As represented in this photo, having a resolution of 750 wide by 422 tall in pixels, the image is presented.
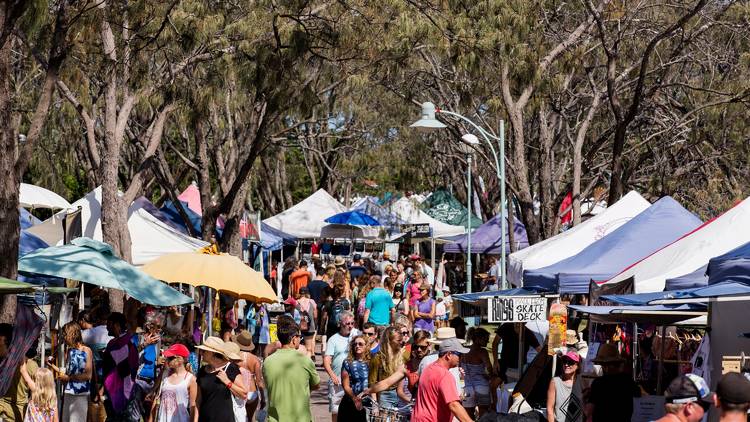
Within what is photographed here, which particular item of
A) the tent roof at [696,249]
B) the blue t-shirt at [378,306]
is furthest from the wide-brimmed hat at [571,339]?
the blue t-shirt at [378,306]

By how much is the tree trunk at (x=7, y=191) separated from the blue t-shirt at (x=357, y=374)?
3982 millimetres

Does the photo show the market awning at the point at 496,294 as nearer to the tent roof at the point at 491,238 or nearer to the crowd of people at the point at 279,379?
the crowd of people at the point at 279,379

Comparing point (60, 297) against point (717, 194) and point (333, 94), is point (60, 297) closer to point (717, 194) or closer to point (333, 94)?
point (717, 194)

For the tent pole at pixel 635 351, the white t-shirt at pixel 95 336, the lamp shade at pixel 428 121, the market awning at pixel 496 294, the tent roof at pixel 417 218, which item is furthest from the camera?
the tent roof at pixel 417 218

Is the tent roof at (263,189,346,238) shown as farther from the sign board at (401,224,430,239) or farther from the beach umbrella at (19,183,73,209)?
the beach umbrella at (19,183,73,209)

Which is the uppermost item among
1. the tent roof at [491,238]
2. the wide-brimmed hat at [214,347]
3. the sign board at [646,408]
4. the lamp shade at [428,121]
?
the lamp shade at [428,121]

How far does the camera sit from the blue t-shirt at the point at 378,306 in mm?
19141

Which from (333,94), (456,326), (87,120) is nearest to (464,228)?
(333,94)

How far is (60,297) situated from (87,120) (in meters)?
7.24

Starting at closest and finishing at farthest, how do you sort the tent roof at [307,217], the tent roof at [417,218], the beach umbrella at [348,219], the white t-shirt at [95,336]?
the white t-shirt at [95,336] → the beach umbrella at [348,219] → the tent roof at [307,217] → the tent roof at [417,218]

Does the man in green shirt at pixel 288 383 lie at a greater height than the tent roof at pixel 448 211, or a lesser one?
lesser

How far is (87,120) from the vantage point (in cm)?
1911

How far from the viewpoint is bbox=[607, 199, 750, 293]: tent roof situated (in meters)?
12.7

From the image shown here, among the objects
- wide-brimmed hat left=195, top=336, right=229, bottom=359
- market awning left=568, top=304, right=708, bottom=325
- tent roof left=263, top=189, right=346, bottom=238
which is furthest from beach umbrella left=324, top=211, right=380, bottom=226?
wide-brimmed hat left=195, top=336, right=229, bottom=359
